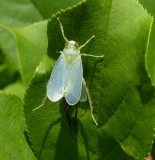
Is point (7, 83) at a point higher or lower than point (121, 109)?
lower

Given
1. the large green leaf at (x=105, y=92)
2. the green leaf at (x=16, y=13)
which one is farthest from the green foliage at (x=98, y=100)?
the green leaf at (x=16, y=13)

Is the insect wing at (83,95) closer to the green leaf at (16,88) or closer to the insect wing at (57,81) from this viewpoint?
the insect wing at (57,81)

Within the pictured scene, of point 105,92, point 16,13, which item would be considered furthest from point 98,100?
point 16,13

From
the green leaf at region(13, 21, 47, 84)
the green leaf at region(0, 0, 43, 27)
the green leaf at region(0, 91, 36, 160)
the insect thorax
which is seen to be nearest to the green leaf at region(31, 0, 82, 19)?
the green leaf at region(0, 0, 43, 27)

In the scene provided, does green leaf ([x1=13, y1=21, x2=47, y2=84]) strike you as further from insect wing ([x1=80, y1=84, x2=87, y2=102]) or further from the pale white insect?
insect wing ([x1=80, y1=84, x2=87, y2=102])

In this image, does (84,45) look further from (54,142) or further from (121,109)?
(54,142)

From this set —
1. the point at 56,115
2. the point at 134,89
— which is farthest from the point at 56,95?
the point at 134,89
